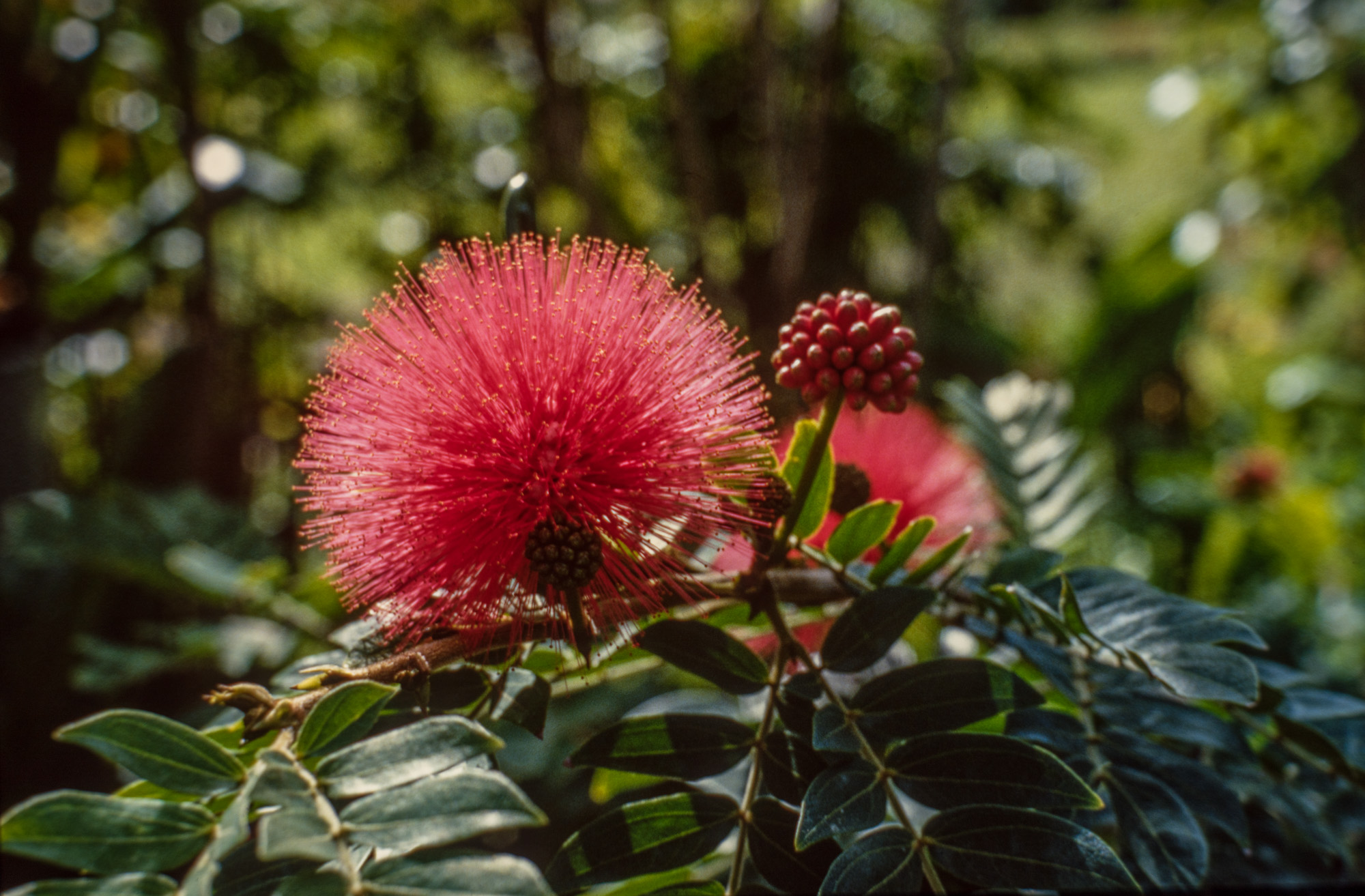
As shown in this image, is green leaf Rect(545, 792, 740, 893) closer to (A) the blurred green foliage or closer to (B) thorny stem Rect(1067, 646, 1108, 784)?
(B) thorny stem Rect(1067, 646, 1108, 784)

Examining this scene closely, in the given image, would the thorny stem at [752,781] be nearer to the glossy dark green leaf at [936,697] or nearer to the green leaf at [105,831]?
the glossy dark green leaf at [936,697]

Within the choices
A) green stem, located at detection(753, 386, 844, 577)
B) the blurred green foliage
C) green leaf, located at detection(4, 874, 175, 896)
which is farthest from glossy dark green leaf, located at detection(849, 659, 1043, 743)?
the blurred green foliage

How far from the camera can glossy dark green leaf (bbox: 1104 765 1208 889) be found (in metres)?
0.62

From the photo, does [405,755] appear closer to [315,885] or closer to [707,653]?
[315,885]

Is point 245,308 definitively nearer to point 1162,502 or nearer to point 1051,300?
point 1162,502

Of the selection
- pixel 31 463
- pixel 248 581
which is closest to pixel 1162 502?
pixel 248 581

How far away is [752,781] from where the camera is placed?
2.10ft

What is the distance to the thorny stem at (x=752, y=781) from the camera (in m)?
0.60

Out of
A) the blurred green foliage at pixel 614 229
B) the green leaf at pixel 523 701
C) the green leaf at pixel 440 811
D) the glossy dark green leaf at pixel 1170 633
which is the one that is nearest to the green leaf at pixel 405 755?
the green leaf at pixel 440 811

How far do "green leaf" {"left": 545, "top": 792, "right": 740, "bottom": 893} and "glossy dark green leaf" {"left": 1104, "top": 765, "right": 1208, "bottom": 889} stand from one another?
321 mm

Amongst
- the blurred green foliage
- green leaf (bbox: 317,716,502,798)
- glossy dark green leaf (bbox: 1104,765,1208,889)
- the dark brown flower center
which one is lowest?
glossy dark green leaf (bbox: 1104,765,1208,889)

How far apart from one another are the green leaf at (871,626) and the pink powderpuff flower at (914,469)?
0.31m

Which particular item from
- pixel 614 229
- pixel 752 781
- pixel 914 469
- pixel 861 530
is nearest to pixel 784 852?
pixel 752 781

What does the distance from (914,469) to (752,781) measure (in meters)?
0.49
